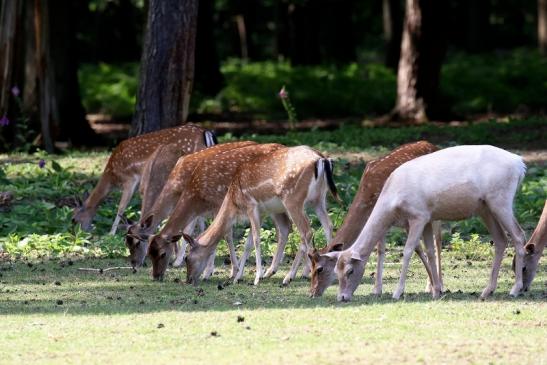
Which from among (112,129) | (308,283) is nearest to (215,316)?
(308,283)

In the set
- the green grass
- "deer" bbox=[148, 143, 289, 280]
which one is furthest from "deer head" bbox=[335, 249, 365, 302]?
"deer" bbox=[148, 143, 289, 280]

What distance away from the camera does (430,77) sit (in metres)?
24.4

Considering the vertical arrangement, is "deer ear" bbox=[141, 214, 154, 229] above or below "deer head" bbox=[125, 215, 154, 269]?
above

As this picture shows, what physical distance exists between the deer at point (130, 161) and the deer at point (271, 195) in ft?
8.07

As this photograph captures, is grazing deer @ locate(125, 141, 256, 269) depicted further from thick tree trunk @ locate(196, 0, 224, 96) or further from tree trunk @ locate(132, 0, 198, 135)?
thick tree trunk @ locate(196, 0, 224, 96)

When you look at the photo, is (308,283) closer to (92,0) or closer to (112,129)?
(112,129)

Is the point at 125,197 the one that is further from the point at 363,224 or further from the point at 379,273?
the point at 379,273

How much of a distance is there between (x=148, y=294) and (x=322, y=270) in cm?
153

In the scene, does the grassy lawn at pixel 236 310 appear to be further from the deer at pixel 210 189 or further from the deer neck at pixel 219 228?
the deer at pixel 210 189

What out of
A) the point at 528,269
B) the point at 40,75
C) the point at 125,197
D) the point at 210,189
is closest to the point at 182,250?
the point at 210,189

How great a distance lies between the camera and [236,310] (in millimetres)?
9633

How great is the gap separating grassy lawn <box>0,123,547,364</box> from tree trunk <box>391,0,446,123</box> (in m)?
8.66

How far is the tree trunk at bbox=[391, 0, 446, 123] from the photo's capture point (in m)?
24.3

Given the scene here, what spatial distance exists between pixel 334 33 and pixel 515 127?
21.4 meters
